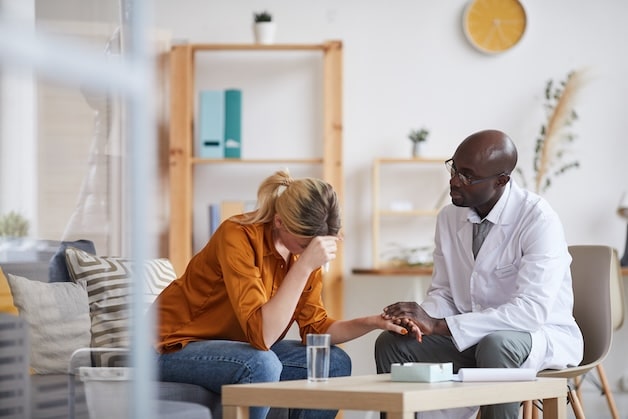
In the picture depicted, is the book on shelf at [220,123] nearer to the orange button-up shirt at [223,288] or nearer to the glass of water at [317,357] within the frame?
the orange button-up shirt at [223,288]

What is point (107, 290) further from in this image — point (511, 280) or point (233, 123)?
point (233, 123)

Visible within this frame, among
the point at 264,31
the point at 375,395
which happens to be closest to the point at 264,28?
the point at 264,31

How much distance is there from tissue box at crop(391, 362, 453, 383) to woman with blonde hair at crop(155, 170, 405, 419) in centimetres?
36

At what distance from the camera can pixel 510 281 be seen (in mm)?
3158

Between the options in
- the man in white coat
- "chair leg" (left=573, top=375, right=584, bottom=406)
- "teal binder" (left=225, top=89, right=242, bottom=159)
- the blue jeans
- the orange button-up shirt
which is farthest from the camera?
"teal binder" (left=225, top=89, right=242, bottom=159)

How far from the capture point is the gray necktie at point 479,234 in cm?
324

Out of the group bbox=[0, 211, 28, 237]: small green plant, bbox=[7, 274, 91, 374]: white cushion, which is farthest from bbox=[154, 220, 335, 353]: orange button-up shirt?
bbox=[0, 211, 28, 237]: small green plant

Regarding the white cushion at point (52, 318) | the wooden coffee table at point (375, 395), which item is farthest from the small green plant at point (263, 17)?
the white cushion at point (52, 318)

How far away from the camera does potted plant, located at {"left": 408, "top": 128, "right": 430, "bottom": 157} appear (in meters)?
5.03

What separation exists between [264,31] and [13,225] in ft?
12.1

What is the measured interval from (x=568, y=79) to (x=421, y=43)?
2.50 feet

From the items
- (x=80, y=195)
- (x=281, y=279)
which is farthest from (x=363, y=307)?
(x=80, y=195)

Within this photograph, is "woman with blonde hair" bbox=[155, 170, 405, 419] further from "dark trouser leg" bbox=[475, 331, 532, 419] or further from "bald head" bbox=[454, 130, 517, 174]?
"bald head" bbox=[454, 130, 517, 174]

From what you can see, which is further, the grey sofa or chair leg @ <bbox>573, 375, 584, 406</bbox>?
chair leg @ <bbox>573, 375, 584, 406</bbox>
